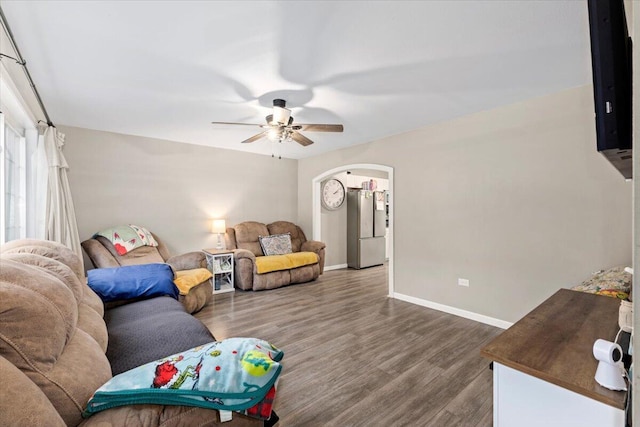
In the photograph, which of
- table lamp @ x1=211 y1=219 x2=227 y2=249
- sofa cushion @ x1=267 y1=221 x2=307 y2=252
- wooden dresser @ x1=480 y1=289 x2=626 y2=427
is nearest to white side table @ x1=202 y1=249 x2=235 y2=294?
table lamp @ x1=211 y1=219 x2=227 y2=249

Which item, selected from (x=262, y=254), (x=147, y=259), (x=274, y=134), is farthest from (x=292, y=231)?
(x=274, y=134)

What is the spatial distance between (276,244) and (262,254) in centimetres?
32

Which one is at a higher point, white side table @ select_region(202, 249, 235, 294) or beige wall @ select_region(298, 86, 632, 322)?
beige wall @ select_region(298, 86, 632, 322)

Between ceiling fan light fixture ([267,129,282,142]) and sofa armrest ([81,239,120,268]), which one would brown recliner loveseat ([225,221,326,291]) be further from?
ceiling fan light fixture ([267,129,282,142])

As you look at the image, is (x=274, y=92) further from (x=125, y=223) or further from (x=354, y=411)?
(x=125, y=223)

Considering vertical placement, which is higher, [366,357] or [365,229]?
[365,229]

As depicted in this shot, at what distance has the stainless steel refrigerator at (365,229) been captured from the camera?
6381mm

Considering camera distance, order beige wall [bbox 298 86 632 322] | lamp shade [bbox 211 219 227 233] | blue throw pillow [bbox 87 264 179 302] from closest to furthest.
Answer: blue throw pillow [bbox 87 264 179 302]
beige wall [bbox 298 86 632 322]
lamp shade [bbox 211 219 227 233]

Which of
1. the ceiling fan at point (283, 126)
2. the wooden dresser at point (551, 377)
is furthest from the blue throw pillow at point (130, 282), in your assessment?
the wooden dresser at point (551, 377)

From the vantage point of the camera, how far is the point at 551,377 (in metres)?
0.95

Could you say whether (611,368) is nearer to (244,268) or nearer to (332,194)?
(244,268)

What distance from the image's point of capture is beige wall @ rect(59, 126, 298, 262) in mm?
4105

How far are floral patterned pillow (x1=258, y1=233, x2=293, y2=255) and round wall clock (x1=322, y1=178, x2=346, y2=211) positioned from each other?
Result: 4.08ft

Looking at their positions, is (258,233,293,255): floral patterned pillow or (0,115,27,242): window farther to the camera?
(258,233,293,255): floral patterned pillow
